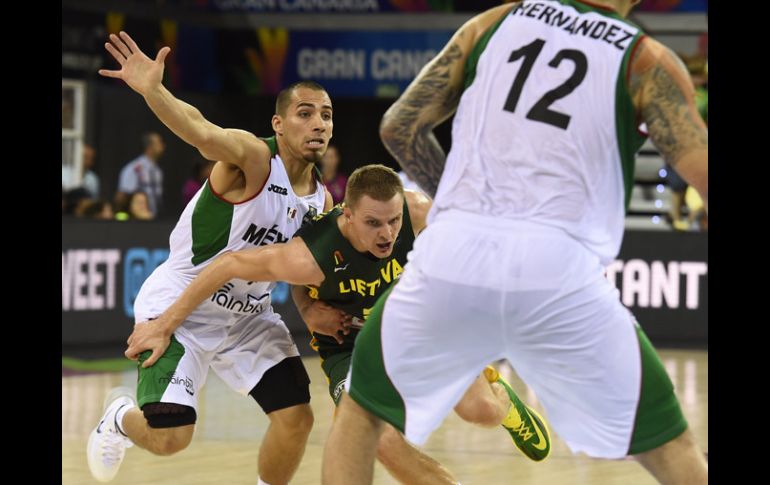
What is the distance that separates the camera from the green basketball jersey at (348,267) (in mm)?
5188

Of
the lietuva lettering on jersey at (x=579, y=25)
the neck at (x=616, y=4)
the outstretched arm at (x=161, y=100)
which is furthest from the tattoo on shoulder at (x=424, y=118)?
the outstretched arm at (x=161, y=100)

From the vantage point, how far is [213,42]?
717 inches

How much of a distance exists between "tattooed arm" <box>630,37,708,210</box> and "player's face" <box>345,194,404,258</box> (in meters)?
1.52

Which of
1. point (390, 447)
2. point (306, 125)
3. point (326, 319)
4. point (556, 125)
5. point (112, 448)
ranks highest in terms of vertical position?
point (306, 125)

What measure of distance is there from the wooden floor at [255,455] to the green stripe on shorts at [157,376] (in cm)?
109

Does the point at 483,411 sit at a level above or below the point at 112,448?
above

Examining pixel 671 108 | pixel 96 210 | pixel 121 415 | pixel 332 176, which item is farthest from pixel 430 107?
pixel 332 176

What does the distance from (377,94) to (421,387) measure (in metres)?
14.0

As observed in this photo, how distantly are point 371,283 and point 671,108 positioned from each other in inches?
82.9

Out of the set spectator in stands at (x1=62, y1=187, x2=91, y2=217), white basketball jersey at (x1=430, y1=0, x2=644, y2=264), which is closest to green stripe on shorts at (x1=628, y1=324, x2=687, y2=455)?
white basketball jersey at (x1=430, y1=0, x2=644, y2=264)

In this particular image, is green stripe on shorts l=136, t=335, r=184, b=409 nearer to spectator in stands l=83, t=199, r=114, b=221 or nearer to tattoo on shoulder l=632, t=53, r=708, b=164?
tattoo on shoulder l=632, t=53, r=708, b=164

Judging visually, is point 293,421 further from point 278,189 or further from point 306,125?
point 306,125

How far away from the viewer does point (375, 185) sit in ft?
16.1
